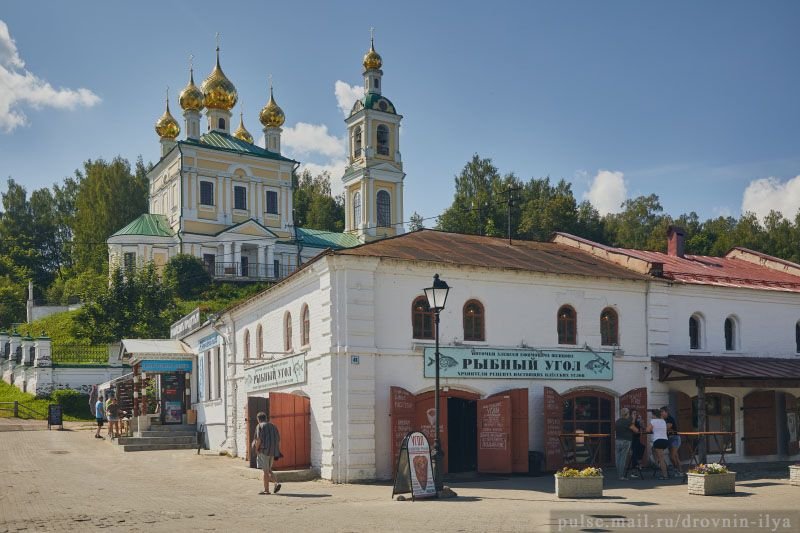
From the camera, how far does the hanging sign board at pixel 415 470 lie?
51.0 ft

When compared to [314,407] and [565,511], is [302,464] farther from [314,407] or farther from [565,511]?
[565,511]

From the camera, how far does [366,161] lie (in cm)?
7019

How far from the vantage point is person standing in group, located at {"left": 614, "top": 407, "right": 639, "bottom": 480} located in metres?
18.8

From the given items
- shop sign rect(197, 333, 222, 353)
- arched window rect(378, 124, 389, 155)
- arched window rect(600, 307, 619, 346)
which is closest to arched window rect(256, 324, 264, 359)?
shop sign rect(197, 333, 222, 353)

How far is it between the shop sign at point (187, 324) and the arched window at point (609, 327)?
1437 cm

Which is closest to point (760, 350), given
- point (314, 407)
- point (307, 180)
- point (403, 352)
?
point (403, 352)

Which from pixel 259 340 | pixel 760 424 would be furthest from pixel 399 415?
pixel 760 424

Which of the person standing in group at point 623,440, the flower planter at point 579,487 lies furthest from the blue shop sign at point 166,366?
the flower planter at point 579,487

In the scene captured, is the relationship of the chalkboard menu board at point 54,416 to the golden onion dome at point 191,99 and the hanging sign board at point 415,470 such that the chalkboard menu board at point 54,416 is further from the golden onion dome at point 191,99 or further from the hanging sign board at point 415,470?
the golden onion dome at point 191,99

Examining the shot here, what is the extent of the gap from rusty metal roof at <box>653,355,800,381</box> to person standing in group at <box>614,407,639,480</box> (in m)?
3.02

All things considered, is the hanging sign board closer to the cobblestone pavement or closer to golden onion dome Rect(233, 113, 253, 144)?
the cobblestone pavement

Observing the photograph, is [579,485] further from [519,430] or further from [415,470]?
[519,430]

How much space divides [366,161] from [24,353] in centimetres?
3510

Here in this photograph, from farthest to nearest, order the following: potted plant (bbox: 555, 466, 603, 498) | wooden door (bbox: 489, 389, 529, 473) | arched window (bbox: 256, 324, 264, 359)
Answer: arched window (bbox: 256, 324, 264, 359) → wooden door (bbox: 489, 389, 529, 473) → potted plant (bbox: 555, 466, 603, 498)
